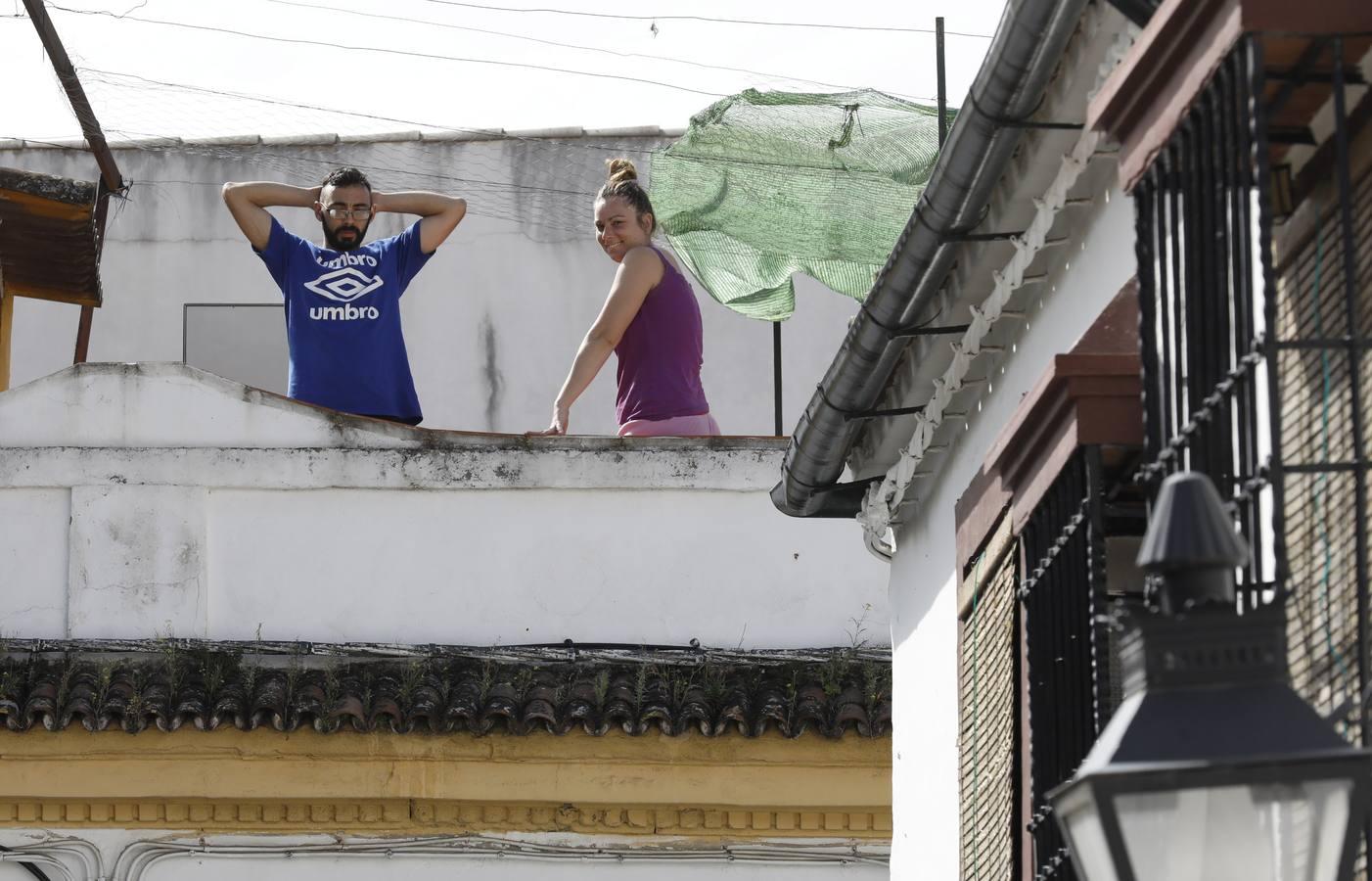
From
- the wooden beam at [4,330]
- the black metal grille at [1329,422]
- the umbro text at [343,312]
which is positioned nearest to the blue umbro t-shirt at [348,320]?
the umbro text at [343,312]

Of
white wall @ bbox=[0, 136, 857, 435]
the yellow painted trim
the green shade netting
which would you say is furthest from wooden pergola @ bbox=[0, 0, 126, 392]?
the yellow painted trim

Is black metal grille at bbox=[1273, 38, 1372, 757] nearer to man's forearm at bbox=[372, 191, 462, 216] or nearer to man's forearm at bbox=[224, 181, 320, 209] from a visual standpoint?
man's forearm at bbox=[372, 191, 462, 216]

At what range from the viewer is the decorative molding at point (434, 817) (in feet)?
35.5

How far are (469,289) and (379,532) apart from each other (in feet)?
20.5

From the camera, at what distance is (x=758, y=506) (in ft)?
39.4

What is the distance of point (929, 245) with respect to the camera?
6.60 m

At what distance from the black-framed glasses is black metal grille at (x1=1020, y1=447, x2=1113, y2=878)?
260 inches

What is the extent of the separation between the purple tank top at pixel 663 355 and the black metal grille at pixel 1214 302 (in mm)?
6470

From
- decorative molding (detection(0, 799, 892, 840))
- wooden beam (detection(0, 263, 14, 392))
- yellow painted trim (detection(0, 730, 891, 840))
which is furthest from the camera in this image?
wooden beam (detection(0, 263, 14, 392))

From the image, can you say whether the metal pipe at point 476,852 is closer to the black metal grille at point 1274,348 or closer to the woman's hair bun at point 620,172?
the woman's hair bun at point 620,172

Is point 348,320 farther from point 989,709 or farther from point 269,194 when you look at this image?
point 989,709

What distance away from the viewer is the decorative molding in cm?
1081

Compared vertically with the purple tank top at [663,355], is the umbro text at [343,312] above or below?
above

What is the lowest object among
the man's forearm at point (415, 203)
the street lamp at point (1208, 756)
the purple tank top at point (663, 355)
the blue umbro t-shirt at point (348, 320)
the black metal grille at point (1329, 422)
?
the street lamp at point (1208, 756)
